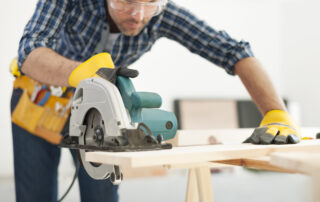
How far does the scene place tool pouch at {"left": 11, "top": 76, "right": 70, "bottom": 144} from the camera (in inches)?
65.9

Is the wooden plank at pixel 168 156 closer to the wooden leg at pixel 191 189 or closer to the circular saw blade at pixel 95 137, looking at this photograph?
the circular saw blade at pixel 95 137

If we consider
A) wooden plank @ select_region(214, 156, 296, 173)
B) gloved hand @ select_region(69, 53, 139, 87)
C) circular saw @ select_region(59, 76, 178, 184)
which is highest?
gloved hand @ select_region(69, 53, 139, 87)

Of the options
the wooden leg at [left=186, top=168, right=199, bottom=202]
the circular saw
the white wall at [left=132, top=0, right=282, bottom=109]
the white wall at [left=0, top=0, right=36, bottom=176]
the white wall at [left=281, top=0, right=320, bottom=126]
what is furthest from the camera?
the white wall at [left=281, top=0, right=320, bottom=126]

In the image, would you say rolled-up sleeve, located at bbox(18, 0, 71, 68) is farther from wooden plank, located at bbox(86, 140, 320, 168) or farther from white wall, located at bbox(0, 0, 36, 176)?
white wall, located at bbox(0, 0, 36, 176)

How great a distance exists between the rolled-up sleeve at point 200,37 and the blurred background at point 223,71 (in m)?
2.61

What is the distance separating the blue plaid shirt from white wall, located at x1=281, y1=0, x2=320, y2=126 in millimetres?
5056

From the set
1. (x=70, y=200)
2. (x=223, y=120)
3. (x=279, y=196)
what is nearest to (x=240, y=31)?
(x=223, y=120)

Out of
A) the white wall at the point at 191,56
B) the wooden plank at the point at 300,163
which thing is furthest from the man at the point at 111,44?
the white wall at the point at 191,56

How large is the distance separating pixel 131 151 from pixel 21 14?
4849 mm

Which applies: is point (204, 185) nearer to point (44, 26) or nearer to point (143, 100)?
point (143, 100)

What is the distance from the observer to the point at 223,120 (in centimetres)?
593

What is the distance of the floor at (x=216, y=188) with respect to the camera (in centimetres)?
367

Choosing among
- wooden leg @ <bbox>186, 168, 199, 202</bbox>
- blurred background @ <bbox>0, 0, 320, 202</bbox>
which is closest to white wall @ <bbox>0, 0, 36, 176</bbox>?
blurred background @ <bbox>0, 0, 320, 202</bbox>

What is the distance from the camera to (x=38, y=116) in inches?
66.4
